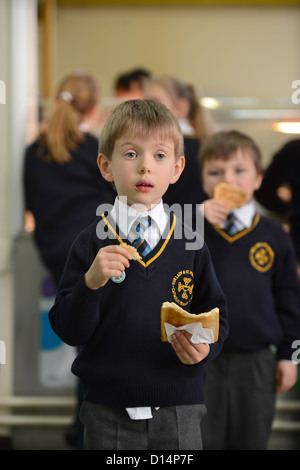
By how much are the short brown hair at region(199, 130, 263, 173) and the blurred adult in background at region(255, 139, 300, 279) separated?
0.43m

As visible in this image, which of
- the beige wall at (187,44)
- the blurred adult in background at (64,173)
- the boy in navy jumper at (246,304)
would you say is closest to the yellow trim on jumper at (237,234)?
the boy in navy jumper at (246,304)

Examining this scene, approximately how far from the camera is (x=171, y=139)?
2.79 ft

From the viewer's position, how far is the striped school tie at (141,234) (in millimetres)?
833

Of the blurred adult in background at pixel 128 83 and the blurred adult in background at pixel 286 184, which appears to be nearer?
the blurred adult in background at pixel 286 184

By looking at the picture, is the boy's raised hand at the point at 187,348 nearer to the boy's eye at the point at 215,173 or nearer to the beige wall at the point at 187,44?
the boy's eye at the point at 215,173

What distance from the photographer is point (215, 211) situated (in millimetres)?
993

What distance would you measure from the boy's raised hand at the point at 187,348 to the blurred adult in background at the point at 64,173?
351 millimetres

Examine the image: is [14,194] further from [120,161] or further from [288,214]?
[120,161]

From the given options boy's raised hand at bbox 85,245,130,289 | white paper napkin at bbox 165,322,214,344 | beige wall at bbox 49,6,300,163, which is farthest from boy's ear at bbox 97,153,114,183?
beige wall at bbox 49,6,300,163

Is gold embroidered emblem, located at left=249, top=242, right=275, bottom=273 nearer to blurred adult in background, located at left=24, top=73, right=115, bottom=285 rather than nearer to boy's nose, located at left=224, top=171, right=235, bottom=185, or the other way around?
boy's nose, located at left=224, top=171, right=235, bottom=185

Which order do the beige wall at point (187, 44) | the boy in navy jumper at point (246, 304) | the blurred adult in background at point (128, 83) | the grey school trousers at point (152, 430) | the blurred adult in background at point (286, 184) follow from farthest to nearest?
1. the beige wall at point (187, 44)
2. the blurred adult in background at point (128, 83)
3. the blurred adult in background at point (286, 184)
4. the boy in navy jumper at point (246, 304)
5. the grey school trousers at point (152, 430)

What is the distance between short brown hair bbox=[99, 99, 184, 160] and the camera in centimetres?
84

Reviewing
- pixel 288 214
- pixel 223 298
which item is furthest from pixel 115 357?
pixel 288 214

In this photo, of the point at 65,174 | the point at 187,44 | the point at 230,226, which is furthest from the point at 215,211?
the point at 187,44
